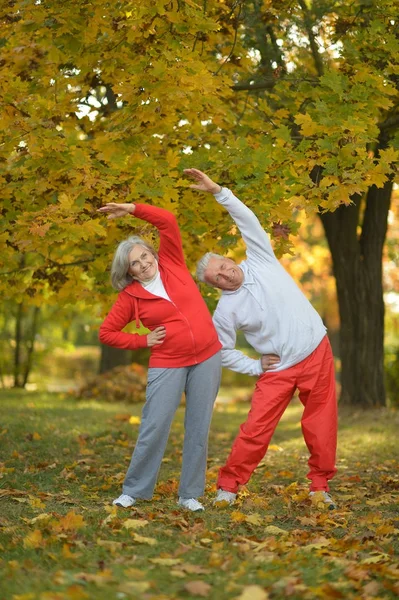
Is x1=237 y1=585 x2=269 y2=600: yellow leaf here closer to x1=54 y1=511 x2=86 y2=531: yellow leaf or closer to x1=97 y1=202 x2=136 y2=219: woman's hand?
x1=54 y1=511 x2=86 y2=531: yellow leaf

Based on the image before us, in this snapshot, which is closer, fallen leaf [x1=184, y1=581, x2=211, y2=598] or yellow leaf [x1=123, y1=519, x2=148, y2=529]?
→ fallen leaf [x1=184, y1=581, x2=211, y2=598]

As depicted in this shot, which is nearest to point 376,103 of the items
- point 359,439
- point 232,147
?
point 232,147

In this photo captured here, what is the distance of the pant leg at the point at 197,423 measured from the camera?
5.17 metres

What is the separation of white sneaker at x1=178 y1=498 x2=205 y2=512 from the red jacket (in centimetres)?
85

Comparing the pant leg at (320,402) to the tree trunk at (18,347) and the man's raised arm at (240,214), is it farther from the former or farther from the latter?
the tree trunk at (18,347)

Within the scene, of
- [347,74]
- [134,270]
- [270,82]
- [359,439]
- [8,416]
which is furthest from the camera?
[8,416]

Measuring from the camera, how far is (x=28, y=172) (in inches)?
257

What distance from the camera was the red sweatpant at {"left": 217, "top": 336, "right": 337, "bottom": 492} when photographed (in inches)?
209

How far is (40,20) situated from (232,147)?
68.3 inches

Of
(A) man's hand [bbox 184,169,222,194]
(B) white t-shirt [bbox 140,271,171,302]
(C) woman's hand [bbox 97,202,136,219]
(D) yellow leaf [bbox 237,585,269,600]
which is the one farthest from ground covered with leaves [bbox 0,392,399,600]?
(A) man's hand [bbox 184,169,222,194]

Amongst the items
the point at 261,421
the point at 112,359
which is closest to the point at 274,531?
the point at 261,421

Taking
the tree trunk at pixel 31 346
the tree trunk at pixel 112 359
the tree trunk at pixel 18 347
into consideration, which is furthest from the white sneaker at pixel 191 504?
the tree trunk at pixel 31 346

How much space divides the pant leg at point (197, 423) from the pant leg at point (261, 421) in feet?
0.74

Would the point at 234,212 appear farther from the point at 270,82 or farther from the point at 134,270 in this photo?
the point at 270,82
